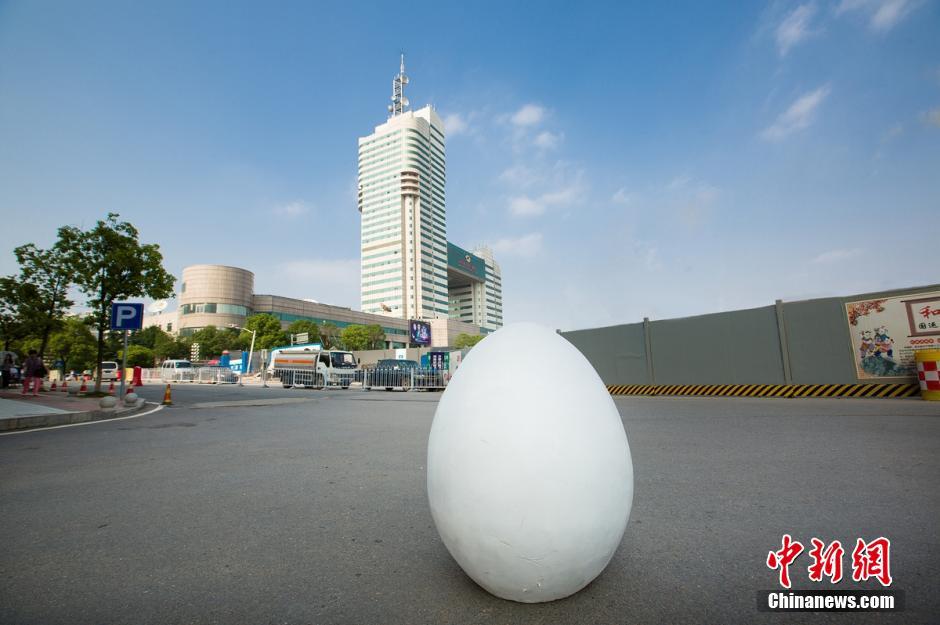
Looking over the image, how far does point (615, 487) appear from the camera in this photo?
2.19 m

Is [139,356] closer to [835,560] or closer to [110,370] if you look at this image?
[110,370]

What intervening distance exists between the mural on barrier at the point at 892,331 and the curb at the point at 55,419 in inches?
882

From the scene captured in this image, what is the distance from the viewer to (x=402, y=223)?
5027 inches

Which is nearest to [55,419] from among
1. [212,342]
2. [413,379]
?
[413,379]

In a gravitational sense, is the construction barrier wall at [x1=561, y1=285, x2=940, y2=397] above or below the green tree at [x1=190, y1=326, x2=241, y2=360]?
below

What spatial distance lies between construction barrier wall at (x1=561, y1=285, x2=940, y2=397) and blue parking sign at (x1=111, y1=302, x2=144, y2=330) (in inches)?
753

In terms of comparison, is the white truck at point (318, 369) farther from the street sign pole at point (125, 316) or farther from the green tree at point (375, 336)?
the green tree at point (375, 336)

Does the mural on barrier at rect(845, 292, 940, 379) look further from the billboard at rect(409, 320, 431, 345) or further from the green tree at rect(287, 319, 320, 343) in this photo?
the green tree at rect(287, 319, 320, 343)

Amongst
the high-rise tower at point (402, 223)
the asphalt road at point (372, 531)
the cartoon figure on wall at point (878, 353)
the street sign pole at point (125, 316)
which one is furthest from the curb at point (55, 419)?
the high-rise tower at point (402, 223)

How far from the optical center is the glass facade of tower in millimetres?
126062

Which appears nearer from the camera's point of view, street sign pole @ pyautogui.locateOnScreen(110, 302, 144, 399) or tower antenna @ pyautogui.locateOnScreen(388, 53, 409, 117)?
street sign pole @ pyautogui.locateOnScreen(110, 302, 144, 399)

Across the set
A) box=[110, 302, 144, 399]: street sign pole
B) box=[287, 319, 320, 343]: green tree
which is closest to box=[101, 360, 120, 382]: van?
box=[287, 319, 320, 343]: green tree

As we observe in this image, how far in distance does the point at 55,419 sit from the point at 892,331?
23205 mm

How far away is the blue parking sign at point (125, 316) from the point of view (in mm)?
13906
